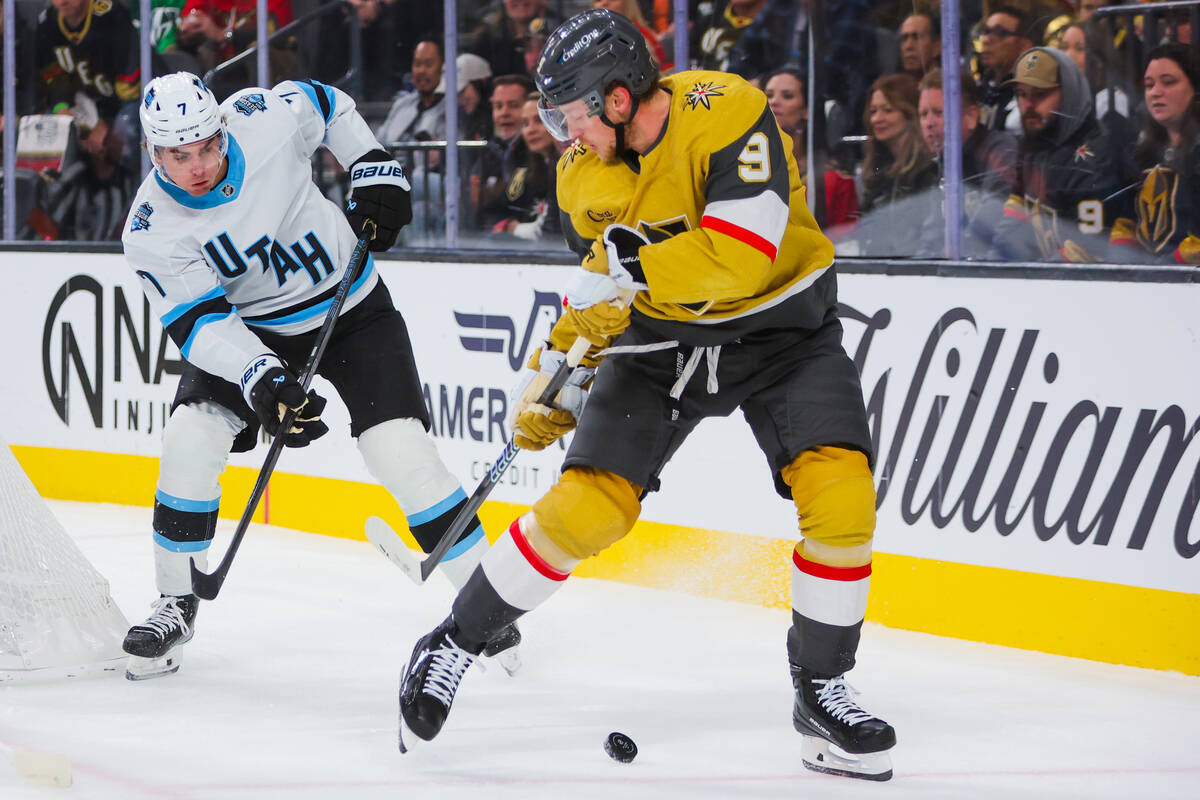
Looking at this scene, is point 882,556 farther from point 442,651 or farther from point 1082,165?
point 442,651

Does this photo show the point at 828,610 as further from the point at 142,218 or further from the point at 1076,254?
the point at 142,218

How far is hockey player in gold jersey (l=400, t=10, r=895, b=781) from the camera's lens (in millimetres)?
2268

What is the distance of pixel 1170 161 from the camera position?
10.7 feet

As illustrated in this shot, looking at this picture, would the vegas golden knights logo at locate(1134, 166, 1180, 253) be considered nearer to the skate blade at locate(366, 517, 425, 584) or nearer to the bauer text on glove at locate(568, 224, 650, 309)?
the bauer text on glove at locate(568, 224, 650, 309)

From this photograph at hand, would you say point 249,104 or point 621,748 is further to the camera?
A: point 249,104

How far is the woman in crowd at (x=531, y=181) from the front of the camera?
4.48 metres

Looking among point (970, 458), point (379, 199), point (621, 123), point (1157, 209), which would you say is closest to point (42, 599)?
point (379, 199)

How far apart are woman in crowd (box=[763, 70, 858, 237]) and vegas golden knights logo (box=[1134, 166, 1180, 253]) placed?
766mm

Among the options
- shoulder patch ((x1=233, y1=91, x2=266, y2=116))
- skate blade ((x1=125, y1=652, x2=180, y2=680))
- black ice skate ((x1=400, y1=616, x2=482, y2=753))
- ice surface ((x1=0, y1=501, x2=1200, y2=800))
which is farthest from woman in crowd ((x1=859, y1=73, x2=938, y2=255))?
skate blade ((x1=125, y1=652, x2=180, y2=680))

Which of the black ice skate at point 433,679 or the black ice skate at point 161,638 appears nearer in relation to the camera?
the black ice skate at point 433,679

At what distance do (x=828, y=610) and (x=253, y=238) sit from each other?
1.37m

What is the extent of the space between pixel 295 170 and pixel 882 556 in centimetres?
154

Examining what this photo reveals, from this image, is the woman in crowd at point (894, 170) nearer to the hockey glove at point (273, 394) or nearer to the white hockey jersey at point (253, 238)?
the white hockey jersey at point (253, 238)

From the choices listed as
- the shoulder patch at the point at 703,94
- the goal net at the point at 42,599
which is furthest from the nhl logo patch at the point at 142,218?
the shoulder patch at the point at 703,94
